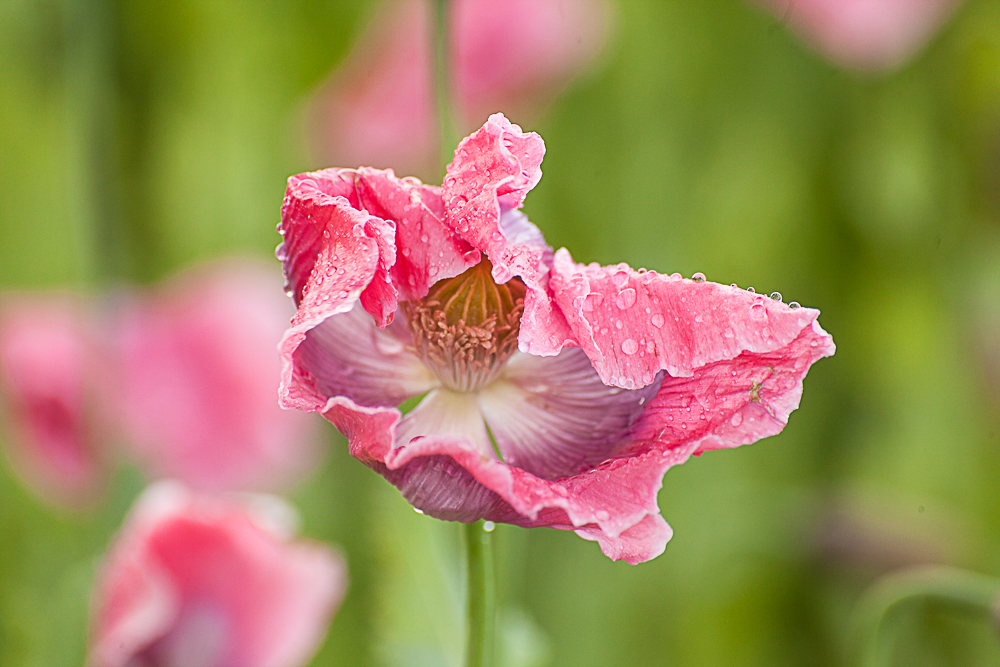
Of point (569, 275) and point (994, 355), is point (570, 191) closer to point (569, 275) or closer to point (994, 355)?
point (994, 355)

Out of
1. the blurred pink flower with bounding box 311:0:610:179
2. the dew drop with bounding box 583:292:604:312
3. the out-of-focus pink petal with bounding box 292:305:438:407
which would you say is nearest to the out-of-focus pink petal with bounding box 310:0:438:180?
the blurred pink flower with bounding box 311:0:610:179

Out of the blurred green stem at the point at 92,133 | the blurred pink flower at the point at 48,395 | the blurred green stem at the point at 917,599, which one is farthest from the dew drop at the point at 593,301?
the blurred pink flower at the point at 48,395

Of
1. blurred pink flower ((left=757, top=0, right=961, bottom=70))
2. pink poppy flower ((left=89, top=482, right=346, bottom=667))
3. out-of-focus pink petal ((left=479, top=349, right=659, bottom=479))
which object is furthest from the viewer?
blurred pink flower ((left=757, top=0, right=961, bottom=70))

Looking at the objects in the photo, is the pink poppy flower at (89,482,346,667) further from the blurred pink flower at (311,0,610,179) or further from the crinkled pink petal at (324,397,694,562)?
the blurred pink flower at (311,0,610,179)

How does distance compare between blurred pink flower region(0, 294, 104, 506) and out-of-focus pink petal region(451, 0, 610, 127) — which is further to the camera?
out-of-focus pink petal region(451, 0, 610, 127)

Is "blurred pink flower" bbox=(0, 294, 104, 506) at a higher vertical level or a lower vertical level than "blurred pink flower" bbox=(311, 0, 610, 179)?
lower

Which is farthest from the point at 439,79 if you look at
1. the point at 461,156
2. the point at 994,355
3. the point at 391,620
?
the point at 994,355

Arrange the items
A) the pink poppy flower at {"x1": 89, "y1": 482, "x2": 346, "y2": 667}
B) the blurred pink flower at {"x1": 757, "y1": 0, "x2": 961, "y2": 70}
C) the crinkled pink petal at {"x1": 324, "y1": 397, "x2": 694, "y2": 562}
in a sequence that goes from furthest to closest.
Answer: the blurred pink flower at {"x1": 757, "y1": 0, "x2": 961, "y2": 70}, the pink poppy flower at {"x1": 89, "y1": 482, "x2": 346, "y2": 667}, the crinkled pink petal at {"x1": 324, "y1": 397, "x2": 694, "y2": 562}
